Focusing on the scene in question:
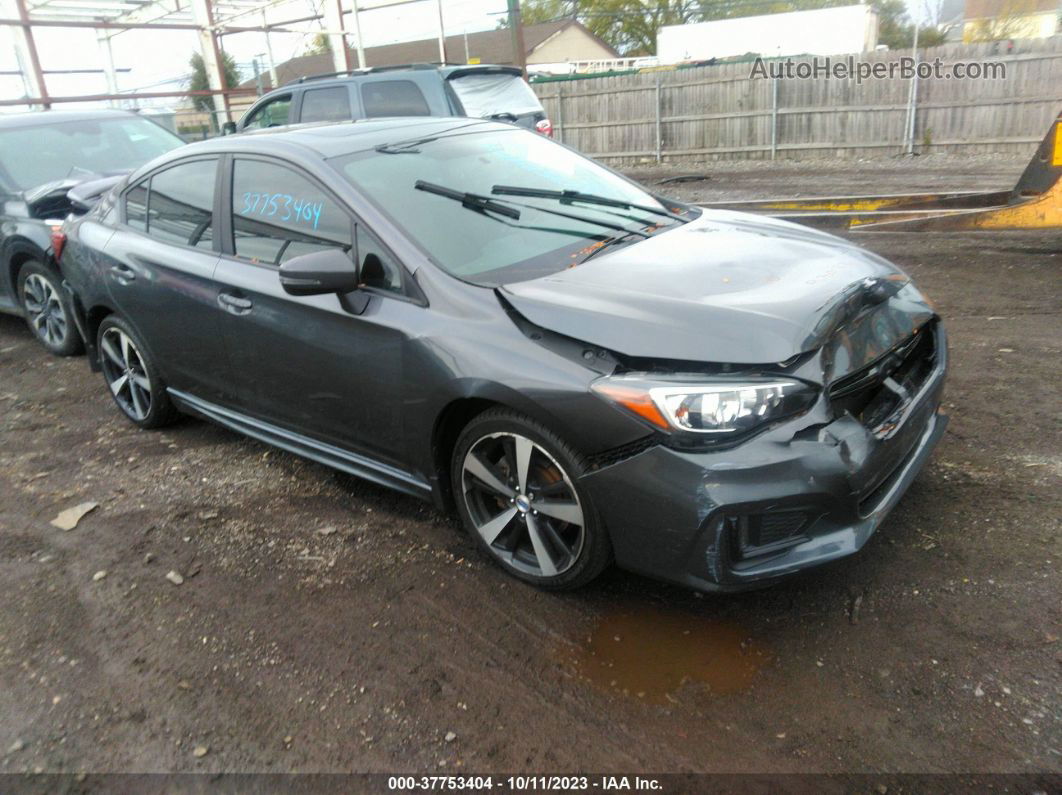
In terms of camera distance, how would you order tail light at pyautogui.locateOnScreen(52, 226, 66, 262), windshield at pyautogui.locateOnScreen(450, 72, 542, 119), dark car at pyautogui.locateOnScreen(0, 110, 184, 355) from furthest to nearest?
windshield at pyautogui.locateOnScreen(450, 72, 542, 119), dark car at pyautogui.locateOnScreen(0, 110, 184, 355), tail light at pyautogui.locateOnScreen(52, 226, 66, 262)

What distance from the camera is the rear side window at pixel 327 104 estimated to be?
9.93 m

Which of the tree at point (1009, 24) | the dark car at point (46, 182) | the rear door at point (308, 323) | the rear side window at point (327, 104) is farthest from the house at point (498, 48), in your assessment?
the rear door at point (308, 323)

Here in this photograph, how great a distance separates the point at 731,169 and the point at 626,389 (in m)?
16.0

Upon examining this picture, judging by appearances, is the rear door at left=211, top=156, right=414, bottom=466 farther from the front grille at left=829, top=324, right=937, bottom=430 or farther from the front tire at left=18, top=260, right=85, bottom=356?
the front tire at left=18, top=260, right=85, bottom=356

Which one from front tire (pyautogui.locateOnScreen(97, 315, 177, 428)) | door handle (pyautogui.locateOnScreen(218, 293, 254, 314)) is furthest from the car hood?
front tire (pyautogui.locateOnScreen(97, 315, 177, 428))

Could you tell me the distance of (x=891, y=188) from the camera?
41.9 ft

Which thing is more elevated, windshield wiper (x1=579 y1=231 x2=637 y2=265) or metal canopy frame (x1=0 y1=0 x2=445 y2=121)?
metal canopy frame (x1=0 y1=0 x2=445 y2=121)

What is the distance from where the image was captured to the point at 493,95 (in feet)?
33.0

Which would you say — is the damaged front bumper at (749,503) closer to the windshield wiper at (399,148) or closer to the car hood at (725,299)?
the car hood at (725,299)

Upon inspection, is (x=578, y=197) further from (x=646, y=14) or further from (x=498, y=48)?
(x=646, y=14)

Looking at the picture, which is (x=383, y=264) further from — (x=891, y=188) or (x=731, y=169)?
(x=731, y=169)

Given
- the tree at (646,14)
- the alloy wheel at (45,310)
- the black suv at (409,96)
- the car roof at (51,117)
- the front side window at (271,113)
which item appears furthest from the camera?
the tree at (646,14)

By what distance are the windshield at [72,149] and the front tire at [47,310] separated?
78 cm

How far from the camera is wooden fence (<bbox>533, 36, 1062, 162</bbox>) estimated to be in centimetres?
1592
